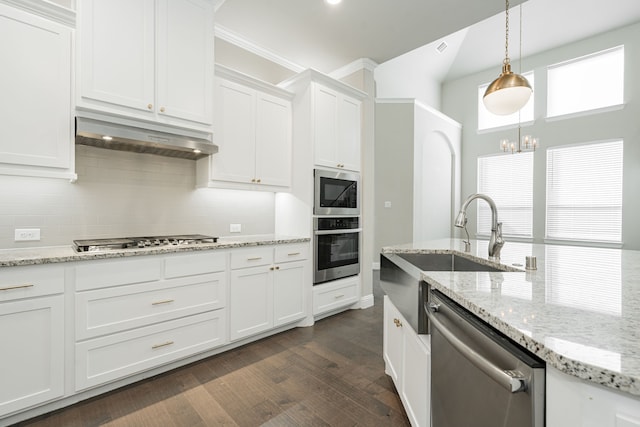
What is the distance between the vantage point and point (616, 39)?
18.5 feet

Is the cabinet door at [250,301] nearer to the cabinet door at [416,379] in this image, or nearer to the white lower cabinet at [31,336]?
the white lower cabinet at [31,336]

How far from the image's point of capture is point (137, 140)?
2223 mm

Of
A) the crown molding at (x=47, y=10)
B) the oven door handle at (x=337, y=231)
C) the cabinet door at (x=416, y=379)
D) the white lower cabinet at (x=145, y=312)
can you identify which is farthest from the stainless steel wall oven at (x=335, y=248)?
the crown molding at (x=47, y=10)

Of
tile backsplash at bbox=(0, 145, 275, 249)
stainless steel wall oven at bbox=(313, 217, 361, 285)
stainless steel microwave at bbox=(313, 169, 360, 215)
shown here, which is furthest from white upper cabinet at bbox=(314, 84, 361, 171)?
tile backsplash at bbox=(0, 145, 275, 249)

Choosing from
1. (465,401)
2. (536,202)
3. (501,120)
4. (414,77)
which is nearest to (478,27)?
(414,77)

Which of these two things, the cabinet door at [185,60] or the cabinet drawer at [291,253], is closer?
the cabinet door at [185,60]

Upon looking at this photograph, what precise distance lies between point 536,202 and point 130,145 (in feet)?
24.1

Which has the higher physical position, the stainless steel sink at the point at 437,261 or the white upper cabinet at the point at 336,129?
the white upper cabinet at the point at 336,129

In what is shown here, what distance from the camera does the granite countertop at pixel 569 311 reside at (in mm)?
529

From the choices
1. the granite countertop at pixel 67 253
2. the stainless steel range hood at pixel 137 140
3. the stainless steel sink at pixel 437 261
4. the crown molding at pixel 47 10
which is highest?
the crown molding at pixel 47 10

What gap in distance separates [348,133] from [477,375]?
10.1 feet

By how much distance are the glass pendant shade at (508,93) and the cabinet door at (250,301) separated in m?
2.39

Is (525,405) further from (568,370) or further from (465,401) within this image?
(465,401)

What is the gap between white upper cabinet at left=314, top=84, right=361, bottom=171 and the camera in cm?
326
